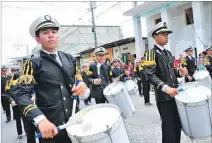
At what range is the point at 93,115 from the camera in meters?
2.10

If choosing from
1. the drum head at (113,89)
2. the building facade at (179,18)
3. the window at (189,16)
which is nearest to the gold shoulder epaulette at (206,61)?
the drum head at (113,89)

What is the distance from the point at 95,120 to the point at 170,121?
1528 mm

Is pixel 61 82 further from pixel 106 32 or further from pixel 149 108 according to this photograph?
pixel 106 32

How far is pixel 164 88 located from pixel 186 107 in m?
0.33

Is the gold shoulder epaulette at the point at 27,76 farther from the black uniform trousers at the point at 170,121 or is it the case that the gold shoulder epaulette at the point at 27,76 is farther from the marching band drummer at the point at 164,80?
the black uniform trousers at the point at 170,121

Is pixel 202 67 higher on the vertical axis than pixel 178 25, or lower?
lower

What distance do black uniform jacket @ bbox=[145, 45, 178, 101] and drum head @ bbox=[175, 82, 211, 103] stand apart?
0.18 meters

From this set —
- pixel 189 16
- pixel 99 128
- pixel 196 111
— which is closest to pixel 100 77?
pixel 196 111

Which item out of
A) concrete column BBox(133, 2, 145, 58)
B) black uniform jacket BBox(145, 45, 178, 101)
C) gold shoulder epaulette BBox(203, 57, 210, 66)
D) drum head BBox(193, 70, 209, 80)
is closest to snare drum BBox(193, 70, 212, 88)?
drum head BBox(193, 70, 209, 80)

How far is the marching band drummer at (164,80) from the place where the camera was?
10.7ft

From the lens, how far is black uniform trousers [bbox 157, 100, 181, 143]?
10.7 ft

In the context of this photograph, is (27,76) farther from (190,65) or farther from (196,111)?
(190,65)

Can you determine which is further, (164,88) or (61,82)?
(164,88)

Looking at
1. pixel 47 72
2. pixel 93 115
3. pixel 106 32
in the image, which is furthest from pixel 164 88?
pixel 106 32
